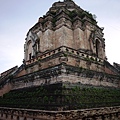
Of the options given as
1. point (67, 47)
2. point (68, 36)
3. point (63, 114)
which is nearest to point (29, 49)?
point (68, 36)

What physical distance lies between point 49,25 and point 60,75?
9521 mm

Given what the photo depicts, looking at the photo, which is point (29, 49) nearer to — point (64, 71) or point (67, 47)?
point (67, 47)

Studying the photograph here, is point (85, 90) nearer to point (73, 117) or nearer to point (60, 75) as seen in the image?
point (60, 75)

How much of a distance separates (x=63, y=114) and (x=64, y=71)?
10.9 ft

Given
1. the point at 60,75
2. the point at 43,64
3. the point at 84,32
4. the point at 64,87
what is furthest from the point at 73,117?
the point at 84,32

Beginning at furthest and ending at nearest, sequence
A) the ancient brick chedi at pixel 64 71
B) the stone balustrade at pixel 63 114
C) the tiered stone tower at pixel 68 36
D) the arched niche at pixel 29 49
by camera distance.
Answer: the arched niche at pixel 29 49
the tiered stone tower at pixel 68 36
the ancient brick chedi at pixel 64 71
the stone balustrade at pixel 63 114

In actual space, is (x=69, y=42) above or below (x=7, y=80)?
above

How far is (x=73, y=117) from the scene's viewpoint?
730 centimetres

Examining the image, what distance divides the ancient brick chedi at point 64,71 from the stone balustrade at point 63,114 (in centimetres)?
54

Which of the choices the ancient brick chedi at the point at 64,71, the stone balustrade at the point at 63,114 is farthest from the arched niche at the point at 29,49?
the stone balustrade at the point at 63,114

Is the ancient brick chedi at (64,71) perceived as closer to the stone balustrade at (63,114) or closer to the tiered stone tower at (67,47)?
the tiered stone tower at (67,47)

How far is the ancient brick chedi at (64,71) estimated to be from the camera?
9336mm

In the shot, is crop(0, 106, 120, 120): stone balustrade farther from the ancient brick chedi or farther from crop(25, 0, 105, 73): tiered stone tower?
crop(25, 0, 105, 73): tiered stone tower

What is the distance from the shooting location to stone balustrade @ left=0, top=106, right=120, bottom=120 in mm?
7074
